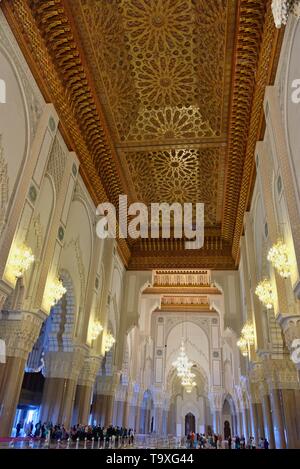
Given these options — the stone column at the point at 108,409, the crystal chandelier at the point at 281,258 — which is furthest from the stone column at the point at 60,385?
the crystal chandelier at the point at 281,258

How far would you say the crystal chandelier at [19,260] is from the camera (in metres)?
5.20

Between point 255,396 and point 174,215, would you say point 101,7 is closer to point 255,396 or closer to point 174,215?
point 174,215

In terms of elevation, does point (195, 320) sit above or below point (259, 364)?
above

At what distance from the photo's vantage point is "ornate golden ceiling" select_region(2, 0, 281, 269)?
5730 millimetres

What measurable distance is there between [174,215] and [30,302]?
20.4 feet

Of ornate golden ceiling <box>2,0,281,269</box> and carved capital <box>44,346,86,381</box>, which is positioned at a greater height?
ornate golden ceiling <box>2,0,281,269</box>

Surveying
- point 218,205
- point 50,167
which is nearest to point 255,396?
point 218,205

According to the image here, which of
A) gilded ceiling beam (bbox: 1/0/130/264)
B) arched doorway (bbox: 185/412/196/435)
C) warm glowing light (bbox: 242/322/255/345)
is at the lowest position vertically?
arched doorway (bbox: 185/412/196/435)

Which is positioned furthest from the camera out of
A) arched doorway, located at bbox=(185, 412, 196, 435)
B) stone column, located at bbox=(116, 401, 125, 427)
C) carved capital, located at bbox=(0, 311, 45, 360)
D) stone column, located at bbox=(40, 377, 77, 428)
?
arched doorway, located at bbox=(185, 412, 196, 435)

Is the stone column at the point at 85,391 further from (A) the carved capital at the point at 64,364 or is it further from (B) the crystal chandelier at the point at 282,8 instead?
(B) the crystal chandelier at the point at 282,8

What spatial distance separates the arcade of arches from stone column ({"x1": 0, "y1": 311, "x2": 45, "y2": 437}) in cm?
2

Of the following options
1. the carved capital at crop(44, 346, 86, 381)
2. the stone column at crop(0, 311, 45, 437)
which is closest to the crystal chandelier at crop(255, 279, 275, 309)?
the stone column at crop(0, 311, 45, 437)

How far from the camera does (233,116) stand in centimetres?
724

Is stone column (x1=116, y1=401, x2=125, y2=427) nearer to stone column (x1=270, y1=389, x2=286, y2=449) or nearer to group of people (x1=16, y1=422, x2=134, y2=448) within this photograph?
group of people (x1=16, y1=422, x2=134, y2=448)
